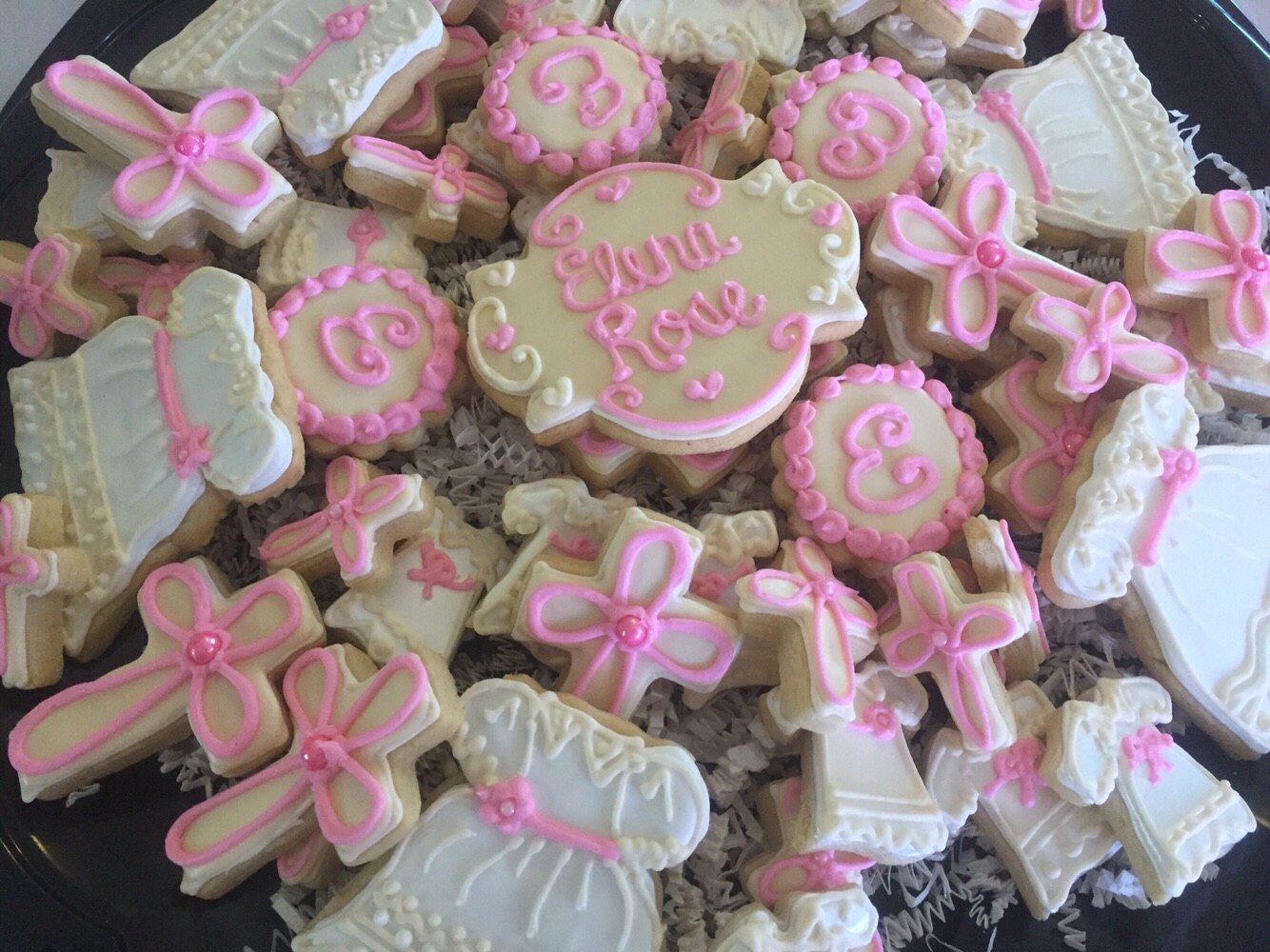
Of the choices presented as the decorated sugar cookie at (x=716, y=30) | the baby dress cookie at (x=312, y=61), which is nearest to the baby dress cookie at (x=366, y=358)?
the baby dress cookie at (x=312, y=61)

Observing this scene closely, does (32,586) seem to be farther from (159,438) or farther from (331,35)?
(331,35)

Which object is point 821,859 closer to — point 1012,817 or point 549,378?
point 1012,817

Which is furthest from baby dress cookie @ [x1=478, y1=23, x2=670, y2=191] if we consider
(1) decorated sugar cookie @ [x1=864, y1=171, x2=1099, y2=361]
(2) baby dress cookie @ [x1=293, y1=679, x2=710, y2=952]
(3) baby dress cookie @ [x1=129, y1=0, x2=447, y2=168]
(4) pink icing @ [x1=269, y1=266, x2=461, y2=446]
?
(2) baby dress cookie @ [x1=293, y1=679, x2=710, y2=952]

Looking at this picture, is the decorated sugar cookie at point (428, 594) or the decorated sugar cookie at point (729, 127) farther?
the decorated sugar cookie at point (729, 127)

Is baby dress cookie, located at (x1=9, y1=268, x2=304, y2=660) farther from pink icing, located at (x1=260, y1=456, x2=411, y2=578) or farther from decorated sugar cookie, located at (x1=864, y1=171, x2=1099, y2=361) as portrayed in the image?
decorated sugar cookie, located at (x1=864, y1=171, x2=1099, y2=361)

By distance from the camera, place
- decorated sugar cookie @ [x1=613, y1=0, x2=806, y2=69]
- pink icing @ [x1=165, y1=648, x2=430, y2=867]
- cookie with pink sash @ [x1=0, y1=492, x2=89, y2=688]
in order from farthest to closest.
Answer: decorated sugar cookie @ [x1=613, y1=0, x2=806, y2=69] → cookie with pink sash @ [x1=0, y1=492, x2=89, y2=688] → pink icing @ [x1=165, y1=648, x2=430, y2=867]

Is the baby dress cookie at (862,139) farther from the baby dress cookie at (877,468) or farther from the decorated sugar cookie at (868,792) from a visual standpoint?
the decorated sugar cookie at (868,792)
